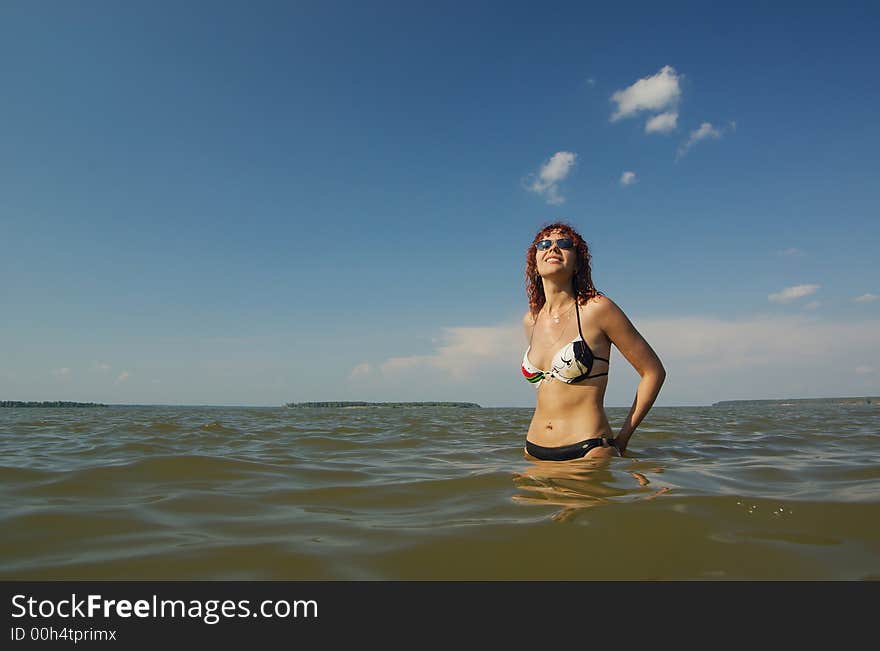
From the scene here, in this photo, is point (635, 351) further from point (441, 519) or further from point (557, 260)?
point (441, 519)

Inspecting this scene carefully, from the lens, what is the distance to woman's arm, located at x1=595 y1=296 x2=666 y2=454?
495 centimetres

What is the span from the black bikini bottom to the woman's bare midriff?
4 cm

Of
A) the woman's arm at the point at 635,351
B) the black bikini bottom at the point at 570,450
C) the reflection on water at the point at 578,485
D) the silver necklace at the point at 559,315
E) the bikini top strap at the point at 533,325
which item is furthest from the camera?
the bikini top strap at the point at 533,325

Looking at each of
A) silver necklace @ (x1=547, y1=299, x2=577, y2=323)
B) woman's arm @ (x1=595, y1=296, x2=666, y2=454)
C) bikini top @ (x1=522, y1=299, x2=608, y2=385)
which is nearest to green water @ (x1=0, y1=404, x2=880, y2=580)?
woman's arm @ (x1=595, y1=296, x2=666, y2=454)

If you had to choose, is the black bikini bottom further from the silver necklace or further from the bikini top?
the silver necklace

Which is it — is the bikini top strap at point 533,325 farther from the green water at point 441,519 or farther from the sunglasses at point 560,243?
the green water at point 441,519

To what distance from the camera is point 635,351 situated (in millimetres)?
4965

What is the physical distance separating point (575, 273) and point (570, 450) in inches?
74.9

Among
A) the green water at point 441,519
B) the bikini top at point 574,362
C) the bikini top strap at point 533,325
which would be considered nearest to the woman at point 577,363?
the bikini top at point 574,362

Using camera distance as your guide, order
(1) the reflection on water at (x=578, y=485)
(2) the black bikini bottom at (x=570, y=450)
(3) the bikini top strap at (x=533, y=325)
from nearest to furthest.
Answer: (1) the reflection on water at (x=578, y=485)
(2) the black bikini bottom at (x=570, y=450)
(3) the bikini top strap at (x=533, y=325)

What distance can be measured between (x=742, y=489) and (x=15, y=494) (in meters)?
5.65

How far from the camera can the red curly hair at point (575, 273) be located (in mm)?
5383

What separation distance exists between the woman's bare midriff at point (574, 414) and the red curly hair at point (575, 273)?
0.95 m
